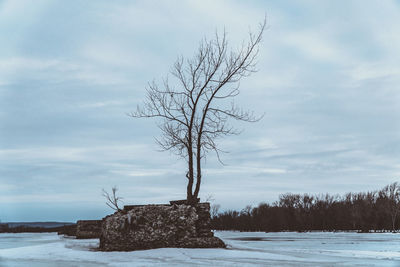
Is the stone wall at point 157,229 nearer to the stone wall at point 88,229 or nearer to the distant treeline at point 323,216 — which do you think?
the stone wall at point 88,229

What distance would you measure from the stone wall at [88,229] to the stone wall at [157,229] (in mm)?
15989

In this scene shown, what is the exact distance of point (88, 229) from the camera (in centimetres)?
2897

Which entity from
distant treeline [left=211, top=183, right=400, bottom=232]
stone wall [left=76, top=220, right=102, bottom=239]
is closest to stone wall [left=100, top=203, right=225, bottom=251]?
stone wall [left=76, top=220, right=102, bottom=239]

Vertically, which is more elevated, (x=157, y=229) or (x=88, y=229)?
(x=157, y=229)

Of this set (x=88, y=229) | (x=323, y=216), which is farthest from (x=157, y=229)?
(x=323, y=216)

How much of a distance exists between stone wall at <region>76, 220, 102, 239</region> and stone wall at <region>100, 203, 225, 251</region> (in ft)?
52.5

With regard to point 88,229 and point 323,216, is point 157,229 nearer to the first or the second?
point 88,229

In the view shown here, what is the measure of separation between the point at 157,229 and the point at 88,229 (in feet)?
57.6

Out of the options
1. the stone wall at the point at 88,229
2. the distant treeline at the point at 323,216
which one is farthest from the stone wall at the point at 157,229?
the distant treeline at the point at 323,216

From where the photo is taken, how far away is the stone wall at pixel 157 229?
12664 mm

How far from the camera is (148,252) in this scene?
1161cm

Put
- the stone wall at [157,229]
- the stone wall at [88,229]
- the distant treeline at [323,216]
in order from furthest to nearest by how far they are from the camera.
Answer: the distant treeline at [323,216] → the stone wall at [88,229] → the stone wall at [157,229]

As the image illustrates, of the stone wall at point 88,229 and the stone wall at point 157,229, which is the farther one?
the stone wall at point 88,229

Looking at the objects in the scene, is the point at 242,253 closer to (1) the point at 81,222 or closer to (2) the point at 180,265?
(2) the point at 180,265
